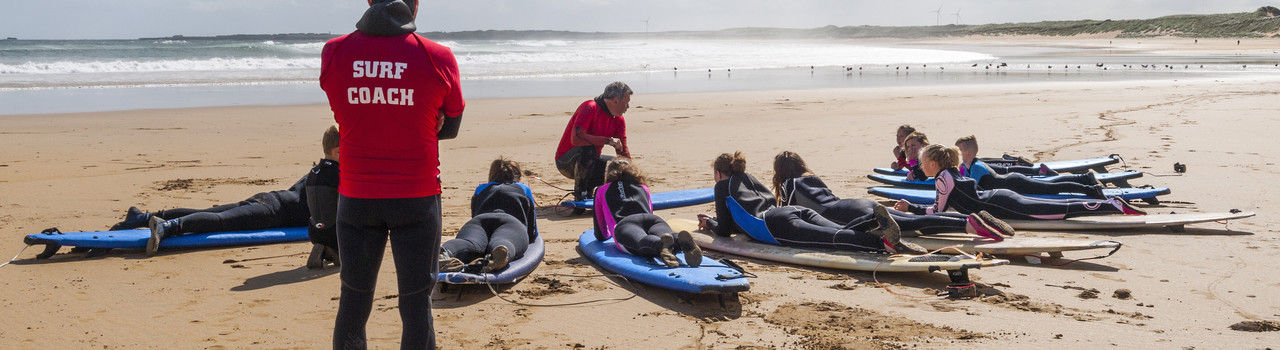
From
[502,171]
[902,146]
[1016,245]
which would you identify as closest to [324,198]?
[502,171]

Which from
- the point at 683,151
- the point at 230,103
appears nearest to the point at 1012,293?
the point at 683,151

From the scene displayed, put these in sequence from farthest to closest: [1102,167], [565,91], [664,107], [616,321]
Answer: [565,91]
[664,107]
[1102,167]
[616,321]

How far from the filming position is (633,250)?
18.9 ft

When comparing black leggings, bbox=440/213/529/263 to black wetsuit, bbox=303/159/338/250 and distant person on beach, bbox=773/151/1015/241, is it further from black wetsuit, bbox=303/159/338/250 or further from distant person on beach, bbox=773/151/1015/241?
distant person on beach, bbox=773/151/1015/241

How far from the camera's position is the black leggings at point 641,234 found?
219 inches

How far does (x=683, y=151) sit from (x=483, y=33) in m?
154

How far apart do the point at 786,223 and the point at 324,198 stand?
9.43 ft

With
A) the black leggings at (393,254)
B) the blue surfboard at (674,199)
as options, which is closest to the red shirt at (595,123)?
the blue surfboard at (674,199)

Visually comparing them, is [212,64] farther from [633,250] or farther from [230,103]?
[633,250]

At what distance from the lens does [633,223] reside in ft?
19.5

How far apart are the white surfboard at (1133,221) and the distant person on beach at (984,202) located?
74mm

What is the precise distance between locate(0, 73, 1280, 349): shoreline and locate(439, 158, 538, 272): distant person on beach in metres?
0.21

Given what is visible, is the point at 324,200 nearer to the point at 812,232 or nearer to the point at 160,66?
the point at 812,232

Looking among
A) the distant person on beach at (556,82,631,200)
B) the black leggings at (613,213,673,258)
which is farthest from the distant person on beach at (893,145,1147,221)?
the distant person on beach at (556,82,631,200)
